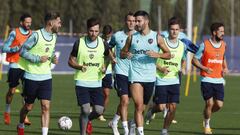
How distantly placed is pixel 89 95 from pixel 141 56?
1.22m

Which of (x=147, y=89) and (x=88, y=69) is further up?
(x=88, y=69)

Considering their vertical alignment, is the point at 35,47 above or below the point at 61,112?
above

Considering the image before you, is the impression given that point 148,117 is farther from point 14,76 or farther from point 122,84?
point 14,76

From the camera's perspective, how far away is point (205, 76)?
1906 cm

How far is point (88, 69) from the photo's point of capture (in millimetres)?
16484

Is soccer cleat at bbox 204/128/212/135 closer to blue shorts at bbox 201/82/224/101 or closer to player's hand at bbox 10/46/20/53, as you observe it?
blue shorts at bbox 201/82/224/101

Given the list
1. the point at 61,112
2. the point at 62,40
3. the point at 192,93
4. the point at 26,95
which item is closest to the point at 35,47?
the point at 26,95

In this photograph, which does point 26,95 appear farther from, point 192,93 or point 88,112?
point 192,93

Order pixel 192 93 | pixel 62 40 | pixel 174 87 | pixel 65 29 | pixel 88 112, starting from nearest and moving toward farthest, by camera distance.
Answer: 1. pixel 88 112
2. pixel 174 87
3. pixel 192 93
4. pixel 62 40
5. pixel 65 29

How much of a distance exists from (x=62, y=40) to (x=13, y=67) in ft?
102

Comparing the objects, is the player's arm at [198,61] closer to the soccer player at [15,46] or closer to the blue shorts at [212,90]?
the blue shorts at [212,90]

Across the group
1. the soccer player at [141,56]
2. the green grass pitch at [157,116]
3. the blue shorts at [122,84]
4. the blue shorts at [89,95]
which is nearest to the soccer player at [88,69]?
the blue shorts at [89,95]

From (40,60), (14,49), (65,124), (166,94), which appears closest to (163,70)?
(166,94)

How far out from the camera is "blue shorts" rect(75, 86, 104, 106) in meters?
16.4
